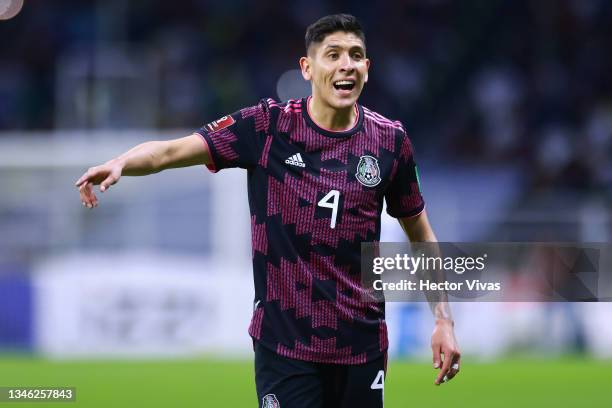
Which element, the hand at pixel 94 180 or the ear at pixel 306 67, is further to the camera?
the ear at pixel 306 67

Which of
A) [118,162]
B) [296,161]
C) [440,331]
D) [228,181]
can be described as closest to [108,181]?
[118,162]

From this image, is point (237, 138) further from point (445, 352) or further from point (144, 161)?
point (445, 352)

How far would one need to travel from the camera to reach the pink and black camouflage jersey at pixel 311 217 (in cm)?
479

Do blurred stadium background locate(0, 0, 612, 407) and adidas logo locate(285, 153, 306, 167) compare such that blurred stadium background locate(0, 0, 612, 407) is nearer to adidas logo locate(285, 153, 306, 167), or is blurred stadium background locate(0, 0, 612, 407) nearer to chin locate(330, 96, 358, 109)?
adidas logo locate(285, 153, 306, 167)

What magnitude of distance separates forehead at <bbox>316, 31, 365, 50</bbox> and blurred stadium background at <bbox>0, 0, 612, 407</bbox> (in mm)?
5373

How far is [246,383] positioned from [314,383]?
6.65m

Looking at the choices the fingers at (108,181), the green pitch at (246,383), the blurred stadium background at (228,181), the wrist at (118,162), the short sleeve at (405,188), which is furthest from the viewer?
the blurred stadium background at (228,181)

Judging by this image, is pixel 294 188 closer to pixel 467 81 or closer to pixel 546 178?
pixel 546 178

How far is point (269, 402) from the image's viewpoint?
187 inches

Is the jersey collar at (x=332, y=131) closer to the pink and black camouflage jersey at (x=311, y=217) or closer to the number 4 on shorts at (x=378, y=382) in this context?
the pink and black camouflage jersey at (x=311, y=217)

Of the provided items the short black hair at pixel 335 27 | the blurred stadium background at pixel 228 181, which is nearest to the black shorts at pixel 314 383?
the short black hair at pixel 335 27

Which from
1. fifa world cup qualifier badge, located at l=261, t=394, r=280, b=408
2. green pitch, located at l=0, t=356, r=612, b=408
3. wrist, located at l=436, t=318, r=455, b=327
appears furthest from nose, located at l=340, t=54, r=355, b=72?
green pitch, located at l=0, t=356, r=612, b=408

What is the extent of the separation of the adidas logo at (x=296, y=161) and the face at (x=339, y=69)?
9.8 inches

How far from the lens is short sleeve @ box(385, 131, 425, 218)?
16.5 ft
